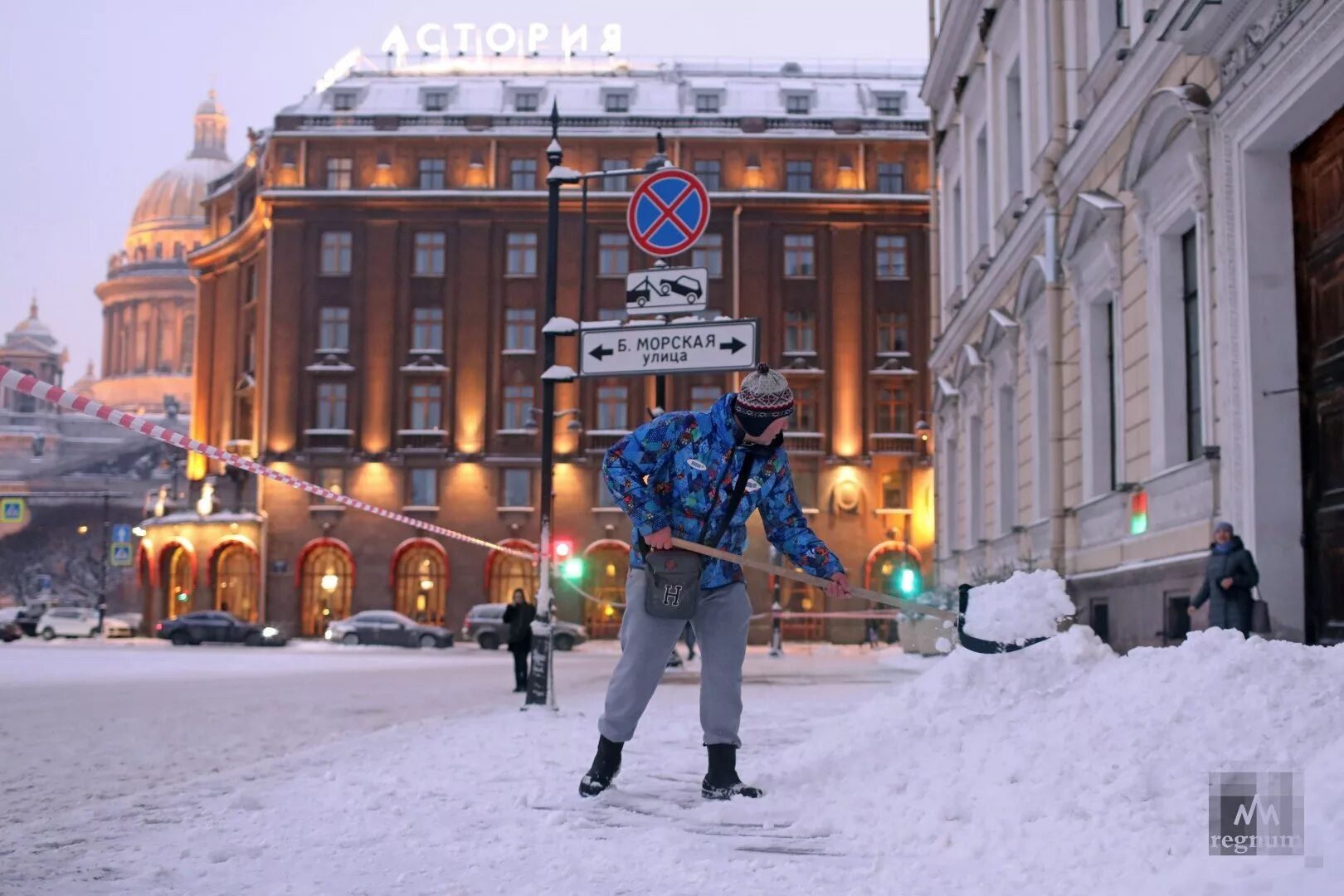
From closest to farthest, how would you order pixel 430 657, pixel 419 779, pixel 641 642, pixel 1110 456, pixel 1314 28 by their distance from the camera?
1. pixel 641 642
2. pixel 419 779
3. pixel 1314 28
4. pixel 1110 456
5. pixel 430 657

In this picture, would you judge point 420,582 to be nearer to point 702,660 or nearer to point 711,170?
point 711,170

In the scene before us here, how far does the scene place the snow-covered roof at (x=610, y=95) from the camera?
→ 56.3m

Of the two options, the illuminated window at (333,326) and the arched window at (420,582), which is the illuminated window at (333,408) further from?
the arched window at (420,582)

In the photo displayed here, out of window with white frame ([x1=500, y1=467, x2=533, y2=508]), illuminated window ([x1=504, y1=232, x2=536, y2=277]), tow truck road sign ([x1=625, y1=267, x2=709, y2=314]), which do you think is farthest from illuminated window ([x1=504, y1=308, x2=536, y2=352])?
tow truck road sign ([x1=625, y1=267, x2=709, y2=314])

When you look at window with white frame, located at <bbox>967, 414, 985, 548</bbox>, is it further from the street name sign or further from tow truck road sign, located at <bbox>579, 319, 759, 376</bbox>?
tow truck road sign, located at <bbox>579, 319, 759, 376</bbox>

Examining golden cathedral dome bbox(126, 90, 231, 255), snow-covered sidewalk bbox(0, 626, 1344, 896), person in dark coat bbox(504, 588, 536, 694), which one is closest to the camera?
snow-covered sidewalk bbox(0, 626, 1344, 896)

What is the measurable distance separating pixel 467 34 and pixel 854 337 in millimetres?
20879

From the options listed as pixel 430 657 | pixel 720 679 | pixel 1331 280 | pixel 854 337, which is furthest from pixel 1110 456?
pixel 854 337

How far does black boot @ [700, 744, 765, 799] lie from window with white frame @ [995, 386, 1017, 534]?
670 inches

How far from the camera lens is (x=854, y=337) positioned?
55.3 metres

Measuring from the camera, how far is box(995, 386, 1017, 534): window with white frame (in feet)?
76.6

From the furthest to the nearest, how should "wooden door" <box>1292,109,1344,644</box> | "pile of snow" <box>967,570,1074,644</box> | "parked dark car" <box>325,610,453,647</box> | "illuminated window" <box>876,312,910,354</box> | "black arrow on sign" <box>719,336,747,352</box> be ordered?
"illuminated window" <box>876,312,910,354</box> < "parked dark car" <box>325,610,453,647</box> < "wooden door" <box>1292,109,1344,644</box> < "black arrow on sign" <box>719,336,747,352</box> < "pile of snow" <box>967,570,1074,644</box>

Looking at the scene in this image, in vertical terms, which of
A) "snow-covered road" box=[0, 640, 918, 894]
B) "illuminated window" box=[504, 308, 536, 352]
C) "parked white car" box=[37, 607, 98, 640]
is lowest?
"parked white car" box=[37, 607, 98, 640]

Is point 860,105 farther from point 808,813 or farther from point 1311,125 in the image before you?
point 808,813
